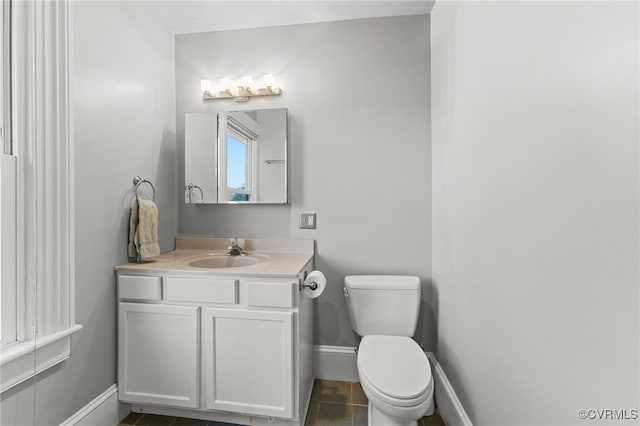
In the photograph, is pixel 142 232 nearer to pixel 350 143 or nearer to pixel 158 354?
pixel 158 354

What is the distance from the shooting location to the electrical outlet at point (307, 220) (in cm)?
192

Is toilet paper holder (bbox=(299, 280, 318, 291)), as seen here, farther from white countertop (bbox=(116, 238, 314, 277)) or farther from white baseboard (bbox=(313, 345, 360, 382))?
white baseboard (bbox=(313, 345, 360, 382))

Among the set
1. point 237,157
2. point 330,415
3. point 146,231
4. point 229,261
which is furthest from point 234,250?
point 330,415

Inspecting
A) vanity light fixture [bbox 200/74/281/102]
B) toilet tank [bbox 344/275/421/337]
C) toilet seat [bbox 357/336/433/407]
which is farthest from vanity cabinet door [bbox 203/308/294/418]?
vanity light fixture [bbox 200/74/281/102]

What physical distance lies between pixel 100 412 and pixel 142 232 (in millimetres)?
909

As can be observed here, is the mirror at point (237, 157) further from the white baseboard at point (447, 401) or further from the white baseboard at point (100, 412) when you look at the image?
the white baseboard at point (447, 401)

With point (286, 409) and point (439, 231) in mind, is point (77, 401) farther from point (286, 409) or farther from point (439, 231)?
point (439, 231)

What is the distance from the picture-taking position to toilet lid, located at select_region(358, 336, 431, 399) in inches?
45.8

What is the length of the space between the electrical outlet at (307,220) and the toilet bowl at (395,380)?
31.1 inches

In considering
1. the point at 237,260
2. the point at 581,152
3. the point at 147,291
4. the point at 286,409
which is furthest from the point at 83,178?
the point at 581,152

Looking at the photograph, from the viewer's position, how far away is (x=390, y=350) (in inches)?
56.2

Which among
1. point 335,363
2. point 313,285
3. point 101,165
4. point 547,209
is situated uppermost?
point 101,165

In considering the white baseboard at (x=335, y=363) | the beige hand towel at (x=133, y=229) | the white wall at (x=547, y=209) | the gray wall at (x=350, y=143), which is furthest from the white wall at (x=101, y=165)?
the white wall at (x=547, y=209)

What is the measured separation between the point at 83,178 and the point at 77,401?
3.40 feet
